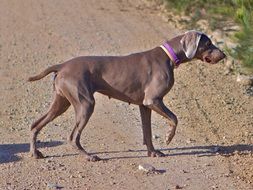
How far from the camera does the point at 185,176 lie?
8.17 meters

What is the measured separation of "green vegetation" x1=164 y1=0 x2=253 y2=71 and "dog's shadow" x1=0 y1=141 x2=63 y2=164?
9.25 feet

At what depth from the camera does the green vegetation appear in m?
10.5

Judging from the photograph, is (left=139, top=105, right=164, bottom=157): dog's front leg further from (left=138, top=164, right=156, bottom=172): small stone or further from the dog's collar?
the dog's collar

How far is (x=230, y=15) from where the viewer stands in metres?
12.6

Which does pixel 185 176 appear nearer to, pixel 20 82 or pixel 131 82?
pixel 131 82

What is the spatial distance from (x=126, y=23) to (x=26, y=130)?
844cm

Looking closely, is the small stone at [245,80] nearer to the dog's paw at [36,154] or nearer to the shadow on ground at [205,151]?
the shadow on ground at [205,151]

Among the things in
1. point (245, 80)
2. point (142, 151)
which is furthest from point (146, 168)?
point (245, 80)

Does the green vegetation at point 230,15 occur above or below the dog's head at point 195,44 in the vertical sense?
below

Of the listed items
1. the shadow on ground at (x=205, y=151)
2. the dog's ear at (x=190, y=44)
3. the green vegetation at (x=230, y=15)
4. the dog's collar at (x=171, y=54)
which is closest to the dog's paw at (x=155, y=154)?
the shadow on ground at (x=205, y=151)

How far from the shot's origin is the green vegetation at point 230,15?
34.4ft

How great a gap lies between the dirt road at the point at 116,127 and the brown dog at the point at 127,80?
0.33m

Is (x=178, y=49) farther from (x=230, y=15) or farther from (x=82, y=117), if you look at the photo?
(x=230, y=15)

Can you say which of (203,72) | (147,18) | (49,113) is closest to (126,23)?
(147,18)
